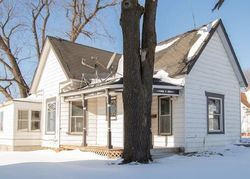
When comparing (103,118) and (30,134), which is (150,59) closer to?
(103,118)

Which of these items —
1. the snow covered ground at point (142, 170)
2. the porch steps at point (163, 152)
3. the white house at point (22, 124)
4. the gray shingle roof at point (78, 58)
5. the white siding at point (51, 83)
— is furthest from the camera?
the white house at point (22, 124)

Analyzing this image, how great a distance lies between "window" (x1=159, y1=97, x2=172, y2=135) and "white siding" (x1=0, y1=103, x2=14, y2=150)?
348 inches

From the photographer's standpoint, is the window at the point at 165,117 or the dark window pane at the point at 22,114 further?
the dark window pane at the point at 22,114

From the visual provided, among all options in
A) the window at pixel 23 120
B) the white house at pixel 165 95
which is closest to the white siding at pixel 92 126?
the white house at pixel 165 95

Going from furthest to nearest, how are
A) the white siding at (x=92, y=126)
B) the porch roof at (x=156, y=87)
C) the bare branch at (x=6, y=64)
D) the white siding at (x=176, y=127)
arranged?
the bare branch at (x=6, y=64) < the white siding at (x=92, y=126) < the white siding at (x=176, y=127) < the porch roof at (x=156, y=87)

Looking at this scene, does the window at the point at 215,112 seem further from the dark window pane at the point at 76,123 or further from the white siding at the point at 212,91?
the dark window pane at the point at 76,123

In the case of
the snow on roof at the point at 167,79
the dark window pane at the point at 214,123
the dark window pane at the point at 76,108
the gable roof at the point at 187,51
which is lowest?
the dark window pane at the point at 214,123

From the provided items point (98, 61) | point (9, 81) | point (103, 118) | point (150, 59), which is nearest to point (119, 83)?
point (150, 59)

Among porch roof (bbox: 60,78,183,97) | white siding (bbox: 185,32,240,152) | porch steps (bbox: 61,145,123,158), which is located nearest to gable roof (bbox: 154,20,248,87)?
white siding (bbox: 185,32,240,152)

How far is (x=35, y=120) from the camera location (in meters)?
21.4

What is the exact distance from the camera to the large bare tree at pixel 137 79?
11.7 meters

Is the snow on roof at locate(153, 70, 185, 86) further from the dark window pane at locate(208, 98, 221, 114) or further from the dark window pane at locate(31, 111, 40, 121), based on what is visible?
the dark window pane at locate(31, 111, 40, 121)

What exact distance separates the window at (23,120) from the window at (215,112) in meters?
10.1

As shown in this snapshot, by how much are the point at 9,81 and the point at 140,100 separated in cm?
2368
